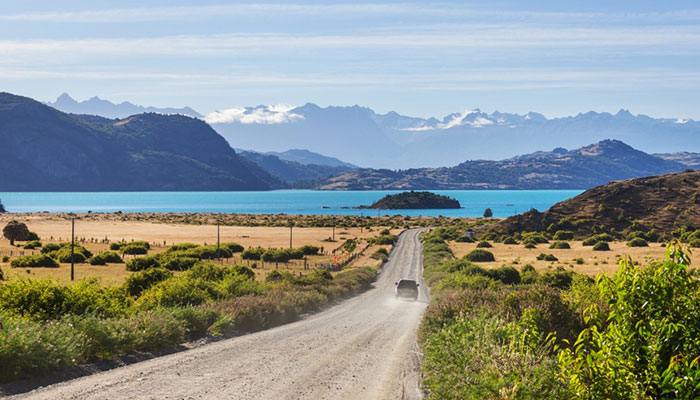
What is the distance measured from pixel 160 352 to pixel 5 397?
23.0 ft

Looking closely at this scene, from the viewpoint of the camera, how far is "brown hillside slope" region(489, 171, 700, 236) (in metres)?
112

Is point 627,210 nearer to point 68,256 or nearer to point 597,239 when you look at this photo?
point 597,239

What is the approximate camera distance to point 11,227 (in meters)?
91.6

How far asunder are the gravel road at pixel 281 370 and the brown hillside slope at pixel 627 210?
9846 centimetres

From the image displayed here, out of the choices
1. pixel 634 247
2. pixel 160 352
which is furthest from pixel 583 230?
pixel 160 352

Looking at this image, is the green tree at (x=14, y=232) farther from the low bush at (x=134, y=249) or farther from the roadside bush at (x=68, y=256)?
the roadside bush at (x=68, y=256)

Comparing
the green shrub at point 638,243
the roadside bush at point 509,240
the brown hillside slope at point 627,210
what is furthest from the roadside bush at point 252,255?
the brown hillside slope at point 627,210

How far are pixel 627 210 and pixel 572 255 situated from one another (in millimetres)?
42016

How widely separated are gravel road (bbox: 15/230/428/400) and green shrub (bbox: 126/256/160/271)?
36.5 metres

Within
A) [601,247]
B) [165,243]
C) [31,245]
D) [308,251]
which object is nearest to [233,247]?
[308,251]

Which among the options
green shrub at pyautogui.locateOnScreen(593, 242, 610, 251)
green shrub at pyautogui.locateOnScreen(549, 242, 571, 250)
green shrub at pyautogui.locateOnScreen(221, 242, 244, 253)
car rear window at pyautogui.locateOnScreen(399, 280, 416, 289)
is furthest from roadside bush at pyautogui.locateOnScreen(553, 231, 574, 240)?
car rear window at pyautogui.locateOnScreen(399, 280, 416, 289)

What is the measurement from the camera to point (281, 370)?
1808 centimetres

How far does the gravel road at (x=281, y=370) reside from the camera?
49.2 feet

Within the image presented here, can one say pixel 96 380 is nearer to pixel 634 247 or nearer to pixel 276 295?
pixel 276 295
